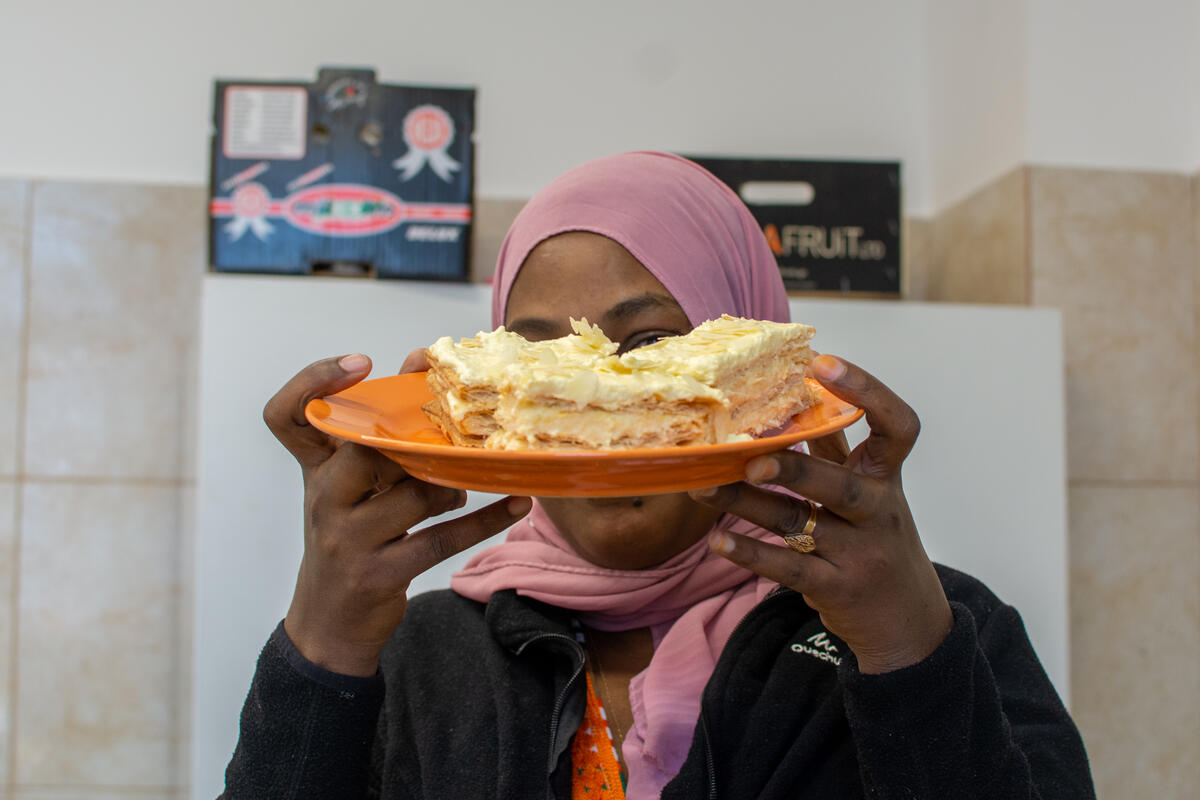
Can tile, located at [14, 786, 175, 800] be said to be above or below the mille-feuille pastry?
below

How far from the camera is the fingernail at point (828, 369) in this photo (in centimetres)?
58

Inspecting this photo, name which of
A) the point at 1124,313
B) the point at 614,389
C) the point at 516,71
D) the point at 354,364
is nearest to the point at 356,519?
the point at 354,364

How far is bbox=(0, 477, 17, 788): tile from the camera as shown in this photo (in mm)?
1663

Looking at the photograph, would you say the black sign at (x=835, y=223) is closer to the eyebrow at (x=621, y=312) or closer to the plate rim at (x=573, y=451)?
the eyebrow at (x=621, y=312)

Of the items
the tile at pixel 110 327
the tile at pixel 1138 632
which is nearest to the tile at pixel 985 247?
the tile at pixel 1138 632

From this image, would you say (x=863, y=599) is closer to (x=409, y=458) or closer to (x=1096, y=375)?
(x=409, y=458)

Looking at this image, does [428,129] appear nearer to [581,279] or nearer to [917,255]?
[581,279]

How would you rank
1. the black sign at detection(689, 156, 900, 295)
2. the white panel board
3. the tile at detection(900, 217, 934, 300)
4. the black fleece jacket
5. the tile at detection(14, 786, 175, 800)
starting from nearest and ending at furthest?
1. the black fleece jacket
2. the white panel board
3. the black sign at detection(689, 156, 900, 295)
4. the tile at detection(14, 786, 175, 800)
5. the tile at detection(900, 217, 934, 300)

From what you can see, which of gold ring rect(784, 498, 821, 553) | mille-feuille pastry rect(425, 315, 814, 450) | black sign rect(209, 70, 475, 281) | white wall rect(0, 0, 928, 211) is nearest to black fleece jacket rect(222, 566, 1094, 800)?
gold ring rect(784, 498, 821, 553)

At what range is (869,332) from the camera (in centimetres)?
140

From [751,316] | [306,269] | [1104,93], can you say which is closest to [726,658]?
[751,316]

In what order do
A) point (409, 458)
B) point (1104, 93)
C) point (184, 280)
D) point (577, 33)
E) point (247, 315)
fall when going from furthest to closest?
1. point (577, 33)
2. point (184, 280)
3. point (1104, 93)
4. point (247, 315)
5. point (409, 458)

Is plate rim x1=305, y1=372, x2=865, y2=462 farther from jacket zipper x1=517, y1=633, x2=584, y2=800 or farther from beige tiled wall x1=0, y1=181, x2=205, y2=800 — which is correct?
beige tiled wall x1=0, y1=181, x2=205, y2=800

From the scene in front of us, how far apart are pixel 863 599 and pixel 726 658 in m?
0.27
